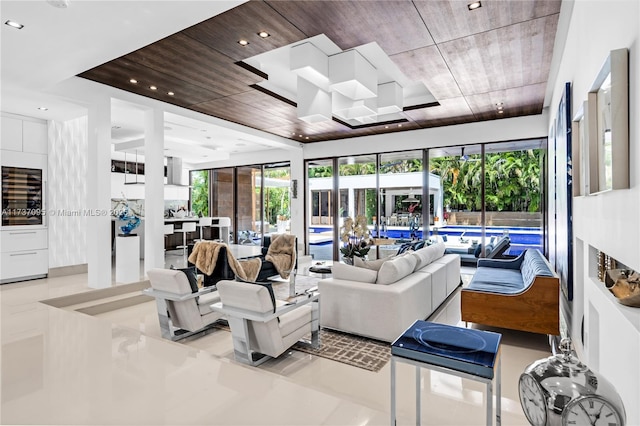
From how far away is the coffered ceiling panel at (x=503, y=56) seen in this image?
12.2 feet

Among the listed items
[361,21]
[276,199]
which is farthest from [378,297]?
[276,199]

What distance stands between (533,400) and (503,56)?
14.0 feet

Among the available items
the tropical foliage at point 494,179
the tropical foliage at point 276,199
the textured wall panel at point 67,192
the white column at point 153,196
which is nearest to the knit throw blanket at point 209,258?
the white column at point 153,196

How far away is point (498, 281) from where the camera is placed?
14.7 ft

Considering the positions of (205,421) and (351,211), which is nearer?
(205,421)

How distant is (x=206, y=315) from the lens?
3930 mm

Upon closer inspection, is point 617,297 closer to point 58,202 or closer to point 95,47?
point 95,47

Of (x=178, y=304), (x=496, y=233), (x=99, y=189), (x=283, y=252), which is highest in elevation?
(x=99, y=189)

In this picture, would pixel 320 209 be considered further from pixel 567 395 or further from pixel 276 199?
pixel 567 395

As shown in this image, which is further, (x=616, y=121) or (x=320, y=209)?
(x=320, y=209)

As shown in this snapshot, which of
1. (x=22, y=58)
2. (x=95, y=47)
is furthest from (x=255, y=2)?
(x=22, y=58)

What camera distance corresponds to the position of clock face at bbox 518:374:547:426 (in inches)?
47.1

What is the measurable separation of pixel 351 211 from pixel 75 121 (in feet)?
20.3

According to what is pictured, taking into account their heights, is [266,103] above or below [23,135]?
above
